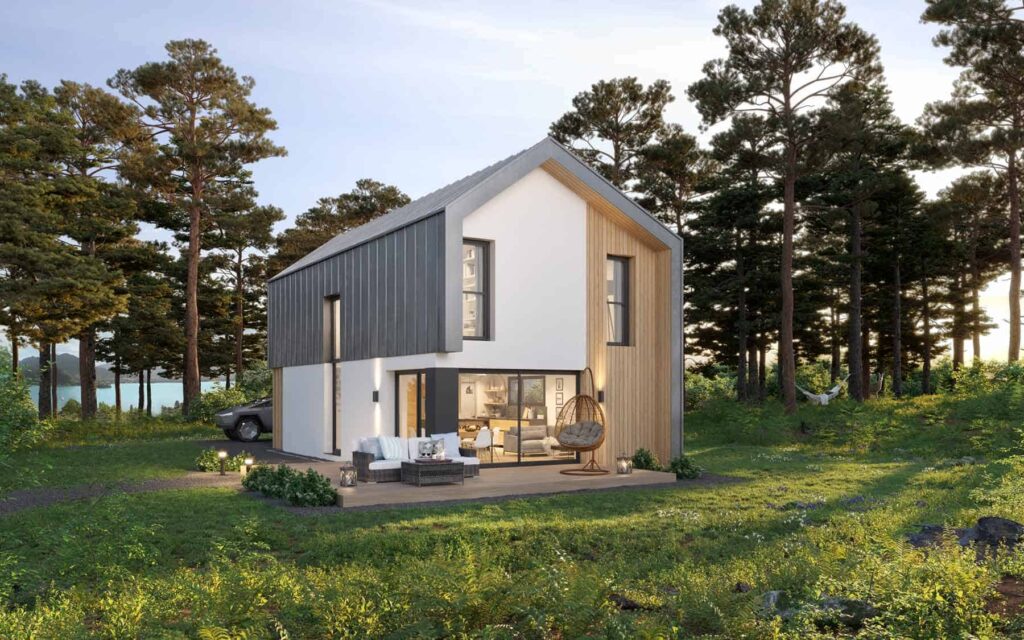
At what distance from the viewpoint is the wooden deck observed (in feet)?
35.7

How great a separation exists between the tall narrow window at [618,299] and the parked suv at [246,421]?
37.9ft

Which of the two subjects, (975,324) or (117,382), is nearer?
(975,324)

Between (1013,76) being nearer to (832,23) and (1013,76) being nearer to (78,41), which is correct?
(832,23)

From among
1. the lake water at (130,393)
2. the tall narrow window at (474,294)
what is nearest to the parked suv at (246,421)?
the tall narrow window at (474,294)

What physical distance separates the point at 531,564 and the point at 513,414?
771 cm

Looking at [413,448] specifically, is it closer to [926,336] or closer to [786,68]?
[786,68]

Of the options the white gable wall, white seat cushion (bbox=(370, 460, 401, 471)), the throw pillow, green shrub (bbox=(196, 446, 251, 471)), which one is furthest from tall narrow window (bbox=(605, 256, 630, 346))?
green shrub (bbox=(196, 446, 251, 471))

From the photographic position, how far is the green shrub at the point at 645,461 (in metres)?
14.7

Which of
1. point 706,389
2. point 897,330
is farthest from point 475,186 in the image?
point 706,389

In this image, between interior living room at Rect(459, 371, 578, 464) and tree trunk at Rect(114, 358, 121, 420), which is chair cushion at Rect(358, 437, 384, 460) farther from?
tree trunk at Rect(114, 358, 121, 420)

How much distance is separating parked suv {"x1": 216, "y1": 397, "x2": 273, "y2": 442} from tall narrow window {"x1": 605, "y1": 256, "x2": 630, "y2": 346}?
11.6 metres

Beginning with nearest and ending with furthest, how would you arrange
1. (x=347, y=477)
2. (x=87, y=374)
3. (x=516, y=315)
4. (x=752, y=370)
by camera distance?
1. (x=347, y=477)
2. (x=516, y=315)
3. (x=87, y=374)
4. (x=752, y=370)

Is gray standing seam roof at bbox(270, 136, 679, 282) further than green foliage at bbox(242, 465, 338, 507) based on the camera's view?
Yes

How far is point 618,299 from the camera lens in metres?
16.1
